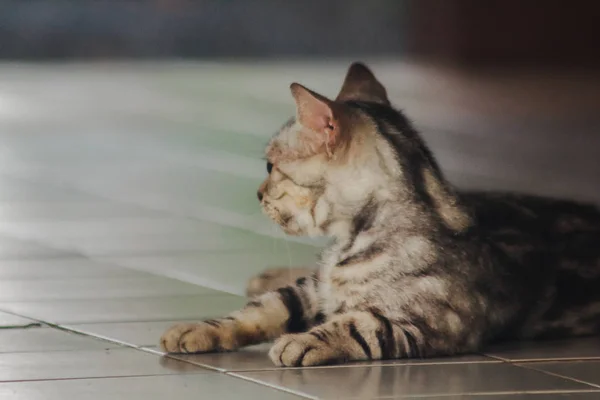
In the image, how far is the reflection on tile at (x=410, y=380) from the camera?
6.38 ft

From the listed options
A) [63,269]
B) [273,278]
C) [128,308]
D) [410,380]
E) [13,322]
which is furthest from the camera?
[63,269]

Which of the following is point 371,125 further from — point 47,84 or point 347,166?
point 47,84

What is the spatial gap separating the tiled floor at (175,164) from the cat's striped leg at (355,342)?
76 centimetres

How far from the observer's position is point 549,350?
8.03 feet

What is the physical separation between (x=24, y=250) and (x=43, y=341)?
97cm

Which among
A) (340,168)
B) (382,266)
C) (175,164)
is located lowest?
(382,266)

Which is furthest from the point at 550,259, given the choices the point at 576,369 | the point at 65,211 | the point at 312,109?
the point at 65,211

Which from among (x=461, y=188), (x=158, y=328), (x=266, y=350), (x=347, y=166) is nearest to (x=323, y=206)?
(x=347, y=166)

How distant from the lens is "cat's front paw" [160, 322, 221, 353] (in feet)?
7.66

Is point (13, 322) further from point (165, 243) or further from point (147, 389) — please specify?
point (147, 389)

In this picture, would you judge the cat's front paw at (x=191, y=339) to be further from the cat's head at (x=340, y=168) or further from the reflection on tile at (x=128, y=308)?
the reflection on tile at (x=128, y=308)

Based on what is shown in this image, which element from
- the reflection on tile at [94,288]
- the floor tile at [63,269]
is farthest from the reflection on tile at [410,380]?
the floor tile at [63,269]

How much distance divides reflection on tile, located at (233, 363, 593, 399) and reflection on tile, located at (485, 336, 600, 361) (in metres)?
0.15

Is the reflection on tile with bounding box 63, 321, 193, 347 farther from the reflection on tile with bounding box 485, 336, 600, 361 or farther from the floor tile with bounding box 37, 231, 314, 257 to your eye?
the reflection on tile with bounding box 485, 336, 600, 361
